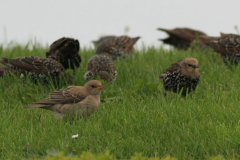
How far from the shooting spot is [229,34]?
12367 millimetres

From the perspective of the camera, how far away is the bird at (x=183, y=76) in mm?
8586

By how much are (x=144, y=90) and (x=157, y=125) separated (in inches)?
112

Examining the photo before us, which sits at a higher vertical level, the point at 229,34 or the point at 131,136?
the point at 229,34

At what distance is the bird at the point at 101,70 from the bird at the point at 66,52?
608 mm

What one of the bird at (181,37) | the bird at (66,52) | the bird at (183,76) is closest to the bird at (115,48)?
the bird at (66,52)

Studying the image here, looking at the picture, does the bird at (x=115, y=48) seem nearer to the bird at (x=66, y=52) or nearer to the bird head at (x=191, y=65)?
the bird at (x=66, y=52)

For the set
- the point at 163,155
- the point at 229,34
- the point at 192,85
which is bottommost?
the point at 163,155

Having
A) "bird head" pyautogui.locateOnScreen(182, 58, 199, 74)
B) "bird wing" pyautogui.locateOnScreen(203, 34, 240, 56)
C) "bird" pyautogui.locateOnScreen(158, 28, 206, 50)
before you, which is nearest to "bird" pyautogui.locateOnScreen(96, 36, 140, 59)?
"bird" pyautogui.locateOnScreen(158, 28, 206, 50)

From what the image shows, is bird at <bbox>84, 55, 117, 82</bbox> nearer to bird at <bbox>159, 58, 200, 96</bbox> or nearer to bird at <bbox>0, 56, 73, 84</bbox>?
bird at <bbox>0, 56, 73, 84</bbox>

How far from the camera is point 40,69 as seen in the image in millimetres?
10156

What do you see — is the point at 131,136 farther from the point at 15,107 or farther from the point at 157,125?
the point at 15,107

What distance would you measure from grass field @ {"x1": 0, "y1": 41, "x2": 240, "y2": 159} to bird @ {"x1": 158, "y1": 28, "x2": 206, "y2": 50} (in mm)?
5828

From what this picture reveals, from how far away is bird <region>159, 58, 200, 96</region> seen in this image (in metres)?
8.59

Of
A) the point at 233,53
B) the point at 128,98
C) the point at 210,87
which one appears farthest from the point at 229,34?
the point at 128,98
